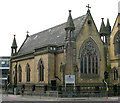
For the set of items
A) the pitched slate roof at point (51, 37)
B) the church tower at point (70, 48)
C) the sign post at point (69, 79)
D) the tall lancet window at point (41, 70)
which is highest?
the pitched slate roof at point (51, 37)

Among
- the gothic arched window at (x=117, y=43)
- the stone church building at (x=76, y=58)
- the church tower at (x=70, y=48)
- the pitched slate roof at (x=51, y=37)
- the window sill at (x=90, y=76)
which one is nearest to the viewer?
the church tower at (x=70, y=48)

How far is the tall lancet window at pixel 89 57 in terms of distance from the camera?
161 feet

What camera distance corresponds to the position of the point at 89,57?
49844mm

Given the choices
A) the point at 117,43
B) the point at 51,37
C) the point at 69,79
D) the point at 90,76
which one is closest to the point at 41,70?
the point at 69,79

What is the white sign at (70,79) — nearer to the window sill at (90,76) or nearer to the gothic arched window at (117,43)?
the window sill at (90,76)

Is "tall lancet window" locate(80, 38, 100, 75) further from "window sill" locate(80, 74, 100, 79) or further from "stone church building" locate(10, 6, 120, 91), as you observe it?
"window sill" locate(80, 74, 100, 79)

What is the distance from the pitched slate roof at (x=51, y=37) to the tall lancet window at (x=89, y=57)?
3457mm

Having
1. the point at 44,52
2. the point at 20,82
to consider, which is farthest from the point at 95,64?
the point at 20,82

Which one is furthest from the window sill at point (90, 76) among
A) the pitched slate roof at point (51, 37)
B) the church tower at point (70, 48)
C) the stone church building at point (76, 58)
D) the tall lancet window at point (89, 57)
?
the pitched slate roof at point (51, 37)

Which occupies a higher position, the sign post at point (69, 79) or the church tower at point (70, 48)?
the church tower at point (70, 48)

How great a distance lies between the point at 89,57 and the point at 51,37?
1298cm

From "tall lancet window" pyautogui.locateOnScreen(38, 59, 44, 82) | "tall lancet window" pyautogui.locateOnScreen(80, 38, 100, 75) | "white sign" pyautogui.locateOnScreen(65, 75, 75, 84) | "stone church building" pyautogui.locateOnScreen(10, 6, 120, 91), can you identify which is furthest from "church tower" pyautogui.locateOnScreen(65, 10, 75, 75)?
"tall lancet window" pyautogui.locateOnScreen(38, 59, 44, 82)

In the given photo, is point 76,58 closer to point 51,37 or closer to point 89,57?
point 89,57

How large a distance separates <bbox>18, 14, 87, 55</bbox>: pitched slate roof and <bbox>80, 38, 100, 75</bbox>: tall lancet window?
11.3 feet
